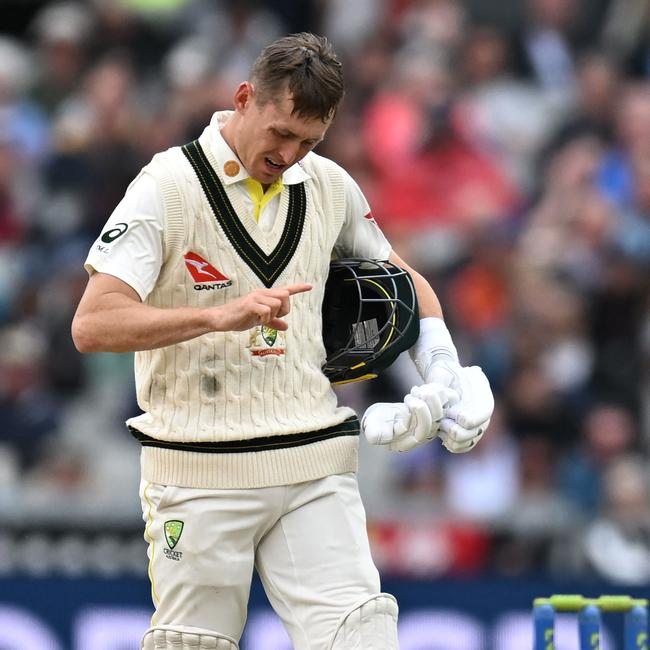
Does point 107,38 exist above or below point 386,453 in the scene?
above

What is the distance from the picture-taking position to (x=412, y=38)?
362 inches

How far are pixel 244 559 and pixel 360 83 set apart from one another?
5.84 m

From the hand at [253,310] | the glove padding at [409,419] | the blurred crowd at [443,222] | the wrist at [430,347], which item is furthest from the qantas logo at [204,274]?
the blurred crowd at [443,222]

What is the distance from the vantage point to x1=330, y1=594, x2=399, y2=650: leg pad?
137 inches

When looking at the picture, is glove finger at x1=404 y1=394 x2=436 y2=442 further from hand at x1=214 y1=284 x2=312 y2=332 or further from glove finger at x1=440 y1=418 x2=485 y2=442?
hand at x1=214 y1=284 x2=312 y2=332

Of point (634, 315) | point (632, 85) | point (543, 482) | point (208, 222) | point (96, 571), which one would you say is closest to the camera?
point (208, 222)

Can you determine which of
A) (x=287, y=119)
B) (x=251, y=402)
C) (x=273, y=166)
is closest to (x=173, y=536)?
(x=251, y=402)

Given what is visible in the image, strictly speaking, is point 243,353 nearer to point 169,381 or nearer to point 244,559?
point 169,381

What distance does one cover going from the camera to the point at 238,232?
11.7 feet

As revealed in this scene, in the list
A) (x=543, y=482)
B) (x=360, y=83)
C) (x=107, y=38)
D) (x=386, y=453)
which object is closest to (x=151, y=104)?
(x=107, y=38)

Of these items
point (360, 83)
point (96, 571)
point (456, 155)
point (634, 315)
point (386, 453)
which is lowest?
point (96, 571)

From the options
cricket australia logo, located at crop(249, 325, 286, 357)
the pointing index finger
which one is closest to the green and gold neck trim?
cricket australia logo, located at crop(249, 325, 286, 357)

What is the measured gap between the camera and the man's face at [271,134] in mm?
3416

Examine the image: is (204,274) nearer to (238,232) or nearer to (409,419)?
(238,232)
